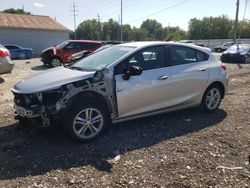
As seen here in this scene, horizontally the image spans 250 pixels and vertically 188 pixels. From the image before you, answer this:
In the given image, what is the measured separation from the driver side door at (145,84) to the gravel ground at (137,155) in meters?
0.47

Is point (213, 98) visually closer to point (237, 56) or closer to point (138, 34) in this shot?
point (237, 56)

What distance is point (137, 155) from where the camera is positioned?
178 inches

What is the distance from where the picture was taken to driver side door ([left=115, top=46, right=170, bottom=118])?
5.12 meters

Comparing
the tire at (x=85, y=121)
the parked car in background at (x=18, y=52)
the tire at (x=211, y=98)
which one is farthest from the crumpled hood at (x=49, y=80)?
the parked car in background at (x=18, y=52)

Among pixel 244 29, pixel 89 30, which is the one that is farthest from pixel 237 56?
pixel 89 30

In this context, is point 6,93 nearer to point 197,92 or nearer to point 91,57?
point 91,57

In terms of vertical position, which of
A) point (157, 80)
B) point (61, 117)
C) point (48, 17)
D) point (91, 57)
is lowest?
point (61, 117)

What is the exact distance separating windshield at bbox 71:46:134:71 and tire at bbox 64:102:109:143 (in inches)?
30.9

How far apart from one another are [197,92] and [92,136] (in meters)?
2.57

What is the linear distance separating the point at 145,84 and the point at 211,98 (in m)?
2.07

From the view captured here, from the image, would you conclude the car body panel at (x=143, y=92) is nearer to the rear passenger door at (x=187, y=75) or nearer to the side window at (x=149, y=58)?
the side window at (x=149, y=58)

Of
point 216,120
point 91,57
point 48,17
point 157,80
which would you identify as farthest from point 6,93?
point 48,17

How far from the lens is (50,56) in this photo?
1756 cm

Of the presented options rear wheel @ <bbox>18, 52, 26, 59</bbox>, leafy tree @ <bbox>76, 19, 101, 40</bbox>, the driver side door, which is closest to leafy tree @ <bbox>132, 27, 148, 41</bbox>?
leafy tree @ <bbox>76, 19, 101, 40</bbox>
